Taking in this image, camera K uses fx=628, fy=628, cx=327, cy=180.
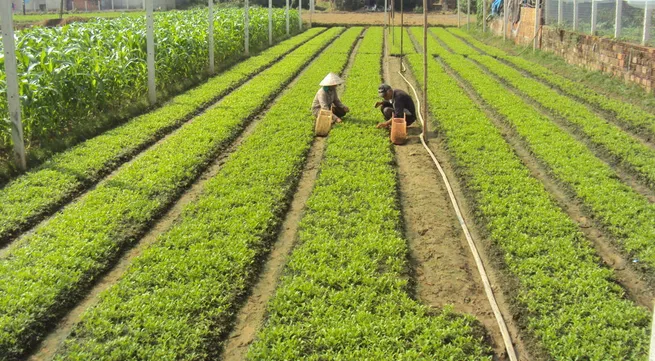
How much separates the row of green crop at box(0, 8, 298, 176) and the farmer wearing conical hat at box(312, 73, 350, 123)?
419cm

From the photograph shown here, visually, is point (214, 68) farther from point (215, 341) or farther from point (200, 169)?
point (215, 341)

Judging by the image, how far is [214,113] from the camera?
531 inches

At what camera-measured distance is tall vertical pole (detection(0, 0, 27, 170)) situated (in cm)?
939

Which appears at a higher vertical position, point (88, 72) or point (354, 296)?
point (88, 72)

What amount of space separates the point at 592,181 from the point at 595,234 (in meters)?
1.74

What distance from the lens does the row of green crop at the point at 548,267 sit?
5023mm

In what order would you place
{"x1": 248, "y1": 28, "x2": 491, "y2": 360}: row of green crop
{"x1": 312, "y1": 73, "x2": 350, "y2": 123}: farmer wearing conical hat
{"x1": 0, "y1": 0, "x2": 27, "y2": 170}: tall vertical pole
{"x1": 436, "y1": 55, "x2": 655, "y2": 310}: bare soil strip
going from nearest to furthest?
{"x1": 248, "y1": 28, "x2": 491, "y2": 360}: row of green crop, {"x1": 436, "y1": 55, "x2": 655, "y2": 310}: bare soil strip, {"x1": 0, "y1": 0, "x2": 27, "y2": 170}: tall vertical pole, {"x1": 312, "y1": 73, "x2": 350, "y2": 123}: farmer wearing conical hat

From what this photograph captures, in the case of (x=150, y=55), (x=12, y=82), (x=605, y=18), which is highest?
(x=605, y=18)

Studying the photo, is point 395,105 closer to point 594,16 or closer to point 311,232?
point 311,232

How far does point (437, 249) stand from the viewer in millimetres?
7066

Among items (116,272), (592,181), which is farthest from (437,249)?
(116,272)

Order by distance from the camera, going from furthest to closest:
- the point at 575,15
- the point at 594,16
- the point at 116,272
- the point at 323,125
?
the point at 575,15 → the point at 594,16 → the point at 323,125 → the point at 116,272

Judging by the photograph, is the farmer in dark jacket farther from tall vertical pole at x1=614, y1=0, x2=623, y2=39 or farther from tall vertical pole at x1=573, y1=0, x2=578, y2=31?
tall vertical pole at x1=573, y1=0, x2=578, y2=31

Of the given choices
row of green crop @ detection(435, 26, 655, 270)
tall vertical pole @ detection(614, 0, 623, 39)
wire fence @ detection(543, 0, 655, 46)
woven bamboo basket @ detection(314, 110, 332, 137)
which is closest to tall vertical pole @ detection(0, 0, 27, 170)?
woven bamboo basket @ detection(314, 110, 332, 137)
